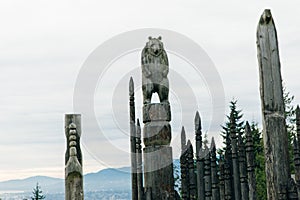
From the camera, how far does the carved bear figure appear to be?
9.89 m

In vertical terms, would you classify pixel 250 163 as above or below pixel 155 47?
below

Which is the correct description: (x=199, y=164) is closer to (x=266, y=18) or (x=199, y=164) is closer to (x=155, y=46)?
(x=155, y=46)

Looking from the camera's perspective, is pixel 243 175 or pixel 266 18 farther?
pixel 243 175

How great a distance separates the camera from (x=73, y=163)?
8148mm

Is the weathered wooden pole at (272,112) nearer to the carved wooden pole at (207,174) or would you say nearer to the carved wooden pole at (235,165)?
the carved wooden pole at (235,165)

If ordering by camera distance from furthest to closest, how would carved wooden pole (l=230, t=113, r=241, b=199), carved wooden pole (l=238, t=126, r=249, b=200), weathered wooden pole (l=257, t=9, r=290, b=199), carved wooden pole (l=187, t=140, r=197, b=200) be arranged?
carved wooden pole (l=187, t=140, r=197, b=200)
carved wooden pole (l=230, t=113, r=241, b=199)
carved wooden pole (l=238, t=126, r=249, b=200)
weathered wooden pole (l=257, t=9, r=290, b=199)

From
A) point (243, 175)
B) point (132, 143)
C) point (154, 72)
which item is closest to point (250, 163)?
point (243, 175)

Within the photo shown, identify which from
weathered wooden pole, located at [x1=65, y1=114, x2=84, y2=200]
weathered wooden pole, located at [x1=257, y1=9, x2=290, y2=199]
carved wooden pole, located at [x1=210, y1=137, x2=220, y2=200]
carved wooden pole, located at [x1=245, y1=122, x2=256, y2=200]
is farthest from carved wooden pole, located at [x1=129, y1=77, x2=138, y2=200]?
weathered wooden pole, located at [x1=257, y1=9, x2=290, y2=199]

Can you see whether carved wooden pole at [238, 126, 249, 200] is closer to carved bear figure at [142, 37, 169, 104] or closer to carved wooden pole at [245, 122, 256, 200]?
carved wooden pole at [245, 122, 256, 200]

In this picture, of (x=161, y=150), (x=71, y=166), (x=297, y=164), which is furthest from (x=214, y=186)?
(x=71, y=166)

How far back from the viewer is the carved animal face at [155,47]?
993 cm

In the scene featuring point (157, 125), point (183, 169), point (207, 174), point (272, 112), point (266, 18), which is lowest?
point (207, 174)

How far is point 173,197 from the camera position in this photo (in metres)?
9.48

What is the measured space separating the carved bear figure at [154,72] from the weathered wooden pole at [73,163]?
6.34 feet
